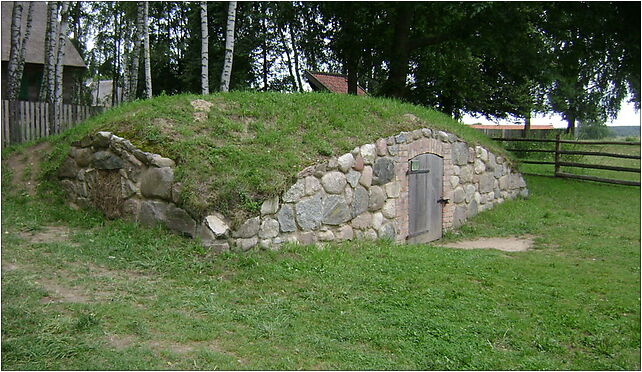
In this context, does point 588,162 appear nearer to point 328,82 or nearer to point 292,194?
point 328,82

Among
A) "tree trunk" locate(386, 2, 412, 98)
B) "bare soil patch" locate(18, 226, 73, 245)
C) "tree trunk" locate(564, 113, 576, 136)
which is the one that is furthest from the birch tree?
"tree trunk" locate(564, 113, 576, 136)

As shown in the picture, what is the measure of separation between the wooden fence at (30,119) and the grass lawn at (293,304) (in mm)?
3684

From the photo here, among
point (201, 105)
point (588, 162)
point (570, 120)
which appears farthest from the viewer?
point (570, 120)

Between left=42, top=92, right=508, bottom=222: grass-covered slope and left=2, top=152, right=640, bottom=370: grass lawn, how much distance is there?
2.49 feet

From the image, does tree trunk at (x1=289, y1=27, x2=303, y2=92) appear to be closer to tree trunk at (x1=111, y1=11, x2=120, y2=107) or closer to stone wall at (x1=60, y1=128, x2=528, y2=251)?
tree trunk at (x1=111, y1=11, x2=120, y2=107)

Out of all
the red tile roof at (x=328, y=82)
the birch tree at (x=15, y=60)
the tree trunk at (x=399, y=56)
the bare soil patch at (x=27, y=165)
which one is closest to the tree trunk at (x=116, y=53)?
the red tile roof at (x=328, y=82)

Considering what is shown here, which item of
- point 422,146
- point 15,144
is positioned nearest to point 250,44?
point 15,144

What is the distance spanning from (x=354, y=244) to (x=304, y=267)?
153 centimetres

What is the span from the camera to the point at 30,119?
36.6 ft

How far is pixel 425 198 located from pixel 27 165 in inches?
259

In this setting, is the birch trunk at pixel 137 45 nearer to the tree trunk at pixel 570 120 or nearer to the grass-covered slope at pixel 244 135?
the grass-covered slope at pixel 244 135

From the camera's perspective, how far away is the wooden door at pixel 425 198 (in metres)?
9.12

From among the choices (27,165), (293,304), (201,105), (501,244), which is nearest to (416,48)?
(501,244)

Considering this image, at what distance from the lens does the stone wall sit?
6.50m
